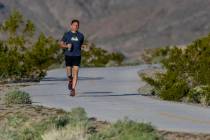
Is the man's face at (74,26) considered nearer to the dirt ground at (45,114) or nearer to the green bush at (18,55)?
the dirt ground at (45,114)

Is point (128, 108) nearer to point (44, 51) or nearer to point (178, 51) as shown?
point (178, 51)

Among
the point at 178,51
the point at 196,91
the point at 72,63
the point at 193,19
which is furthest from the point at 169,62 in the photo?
the point at 193,19

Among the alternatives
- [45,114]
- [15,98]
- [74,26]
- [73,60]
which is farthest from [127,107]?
[45,114]

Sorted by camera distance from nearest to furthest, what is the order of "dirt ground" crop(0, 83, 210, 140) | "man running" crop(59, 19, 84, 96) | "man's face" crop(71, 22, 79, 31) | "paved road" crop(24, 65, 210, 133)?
"dirt ground" crop(0, 83, 210, 140) → "paved road" crop(24, 65, 210, 133) → "man's face" crop(71, 22, 79, 31) → "man running" crop(59, 19, 84, 96)

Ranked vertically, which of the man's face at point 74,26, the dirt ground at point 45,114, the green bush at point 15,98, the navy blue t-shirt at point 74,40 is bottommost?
the dirt ground at point 45,114

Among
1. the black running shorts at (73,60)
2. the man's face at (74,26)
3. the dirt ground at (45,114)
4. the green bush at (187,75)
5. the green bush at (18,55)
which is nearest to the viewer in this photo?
the dirt ground at (45,114)

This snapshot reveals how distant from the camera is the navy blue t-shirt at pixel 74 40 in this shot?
62.1 ft

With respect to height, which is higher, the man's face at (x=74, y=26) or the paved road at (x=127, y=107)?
the man's face at (x=74, y=26)

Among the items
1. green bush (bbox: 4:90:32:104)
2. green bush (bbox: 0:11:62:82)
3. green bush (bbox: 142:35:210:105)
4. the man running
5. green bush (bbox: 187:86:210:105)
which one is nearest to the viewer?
green bush (bbox: 4:90:32:104)

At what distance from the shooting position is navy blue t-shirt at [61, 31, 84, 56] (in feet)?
62.1

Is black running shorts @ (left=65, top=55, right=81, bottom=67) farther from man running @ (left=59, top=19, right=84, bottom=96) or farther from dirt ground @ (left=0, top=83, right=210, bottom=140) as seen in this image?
dirt ground @ (left=0, top=83, right=210, bottom=140)

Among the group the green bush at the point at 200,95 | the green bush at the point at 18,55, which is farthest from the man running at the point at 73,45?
the green bush at the point at 18,55

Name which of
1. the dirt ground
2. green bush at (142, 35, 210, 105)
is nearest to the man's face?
the dirt ground

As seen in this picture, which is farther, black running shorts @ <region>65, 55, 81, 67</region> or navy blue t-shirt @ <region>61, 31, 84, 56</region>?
black running shorts @ <region>65, 55, 81, 67</region>
